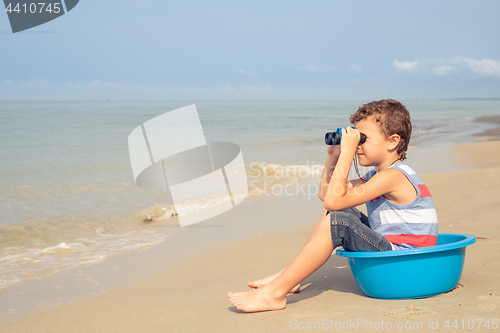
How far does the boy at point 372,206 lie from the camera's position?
2.26 metres

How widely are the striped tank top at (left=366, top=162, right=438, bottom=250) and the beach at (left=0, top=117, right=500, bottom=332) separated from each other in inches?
13.1

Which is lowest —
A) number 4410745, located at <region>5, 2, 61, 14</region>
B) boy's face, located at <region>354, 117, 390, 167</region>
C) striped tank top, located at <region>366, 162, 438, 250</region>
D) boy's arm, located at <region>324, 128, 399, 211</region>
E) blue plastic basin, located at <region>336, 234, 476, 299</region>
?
blue plastic basin, located at <region>336, 234, 476, 299</region>

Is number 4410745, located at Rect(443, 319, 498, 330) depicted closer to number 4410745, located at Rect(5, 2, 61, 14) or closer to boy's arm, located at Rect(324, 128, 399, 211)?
boy's arm, located at Rect(324, 128, 399, 211)

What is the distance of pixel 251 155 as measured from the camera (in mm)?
11672

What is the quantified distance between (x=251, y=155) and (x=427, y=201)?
940 cm

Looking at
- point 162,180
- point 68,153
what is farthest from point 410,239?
point 68,153

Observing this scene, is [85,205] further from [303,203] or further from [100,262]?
[303,203]

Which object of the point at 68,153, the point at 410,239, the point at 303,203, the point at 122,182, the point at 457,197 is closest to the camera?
the point at 410,239

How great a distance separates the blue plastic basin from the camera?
2188mm

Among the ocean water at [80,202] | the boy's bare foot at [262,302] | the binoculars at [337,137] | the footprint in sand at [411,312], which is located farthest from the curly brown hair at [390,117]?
the ocean water at [80,202]

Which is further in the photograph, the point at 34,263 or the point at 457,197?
the point at 457,197

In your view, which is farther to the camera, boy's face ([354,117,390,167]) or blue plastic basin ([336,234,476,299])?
boy's face ([354,117,390,167])

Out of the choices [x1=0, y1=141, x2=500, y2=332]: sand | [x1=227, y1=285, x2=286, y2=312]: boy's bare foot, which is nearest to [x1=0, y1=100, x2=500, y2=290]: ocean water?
[x1=0, y1=141, x2=500, y2=332]: sand

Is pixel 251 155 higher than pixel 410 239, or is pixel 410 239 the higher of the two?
pixel 410 239
